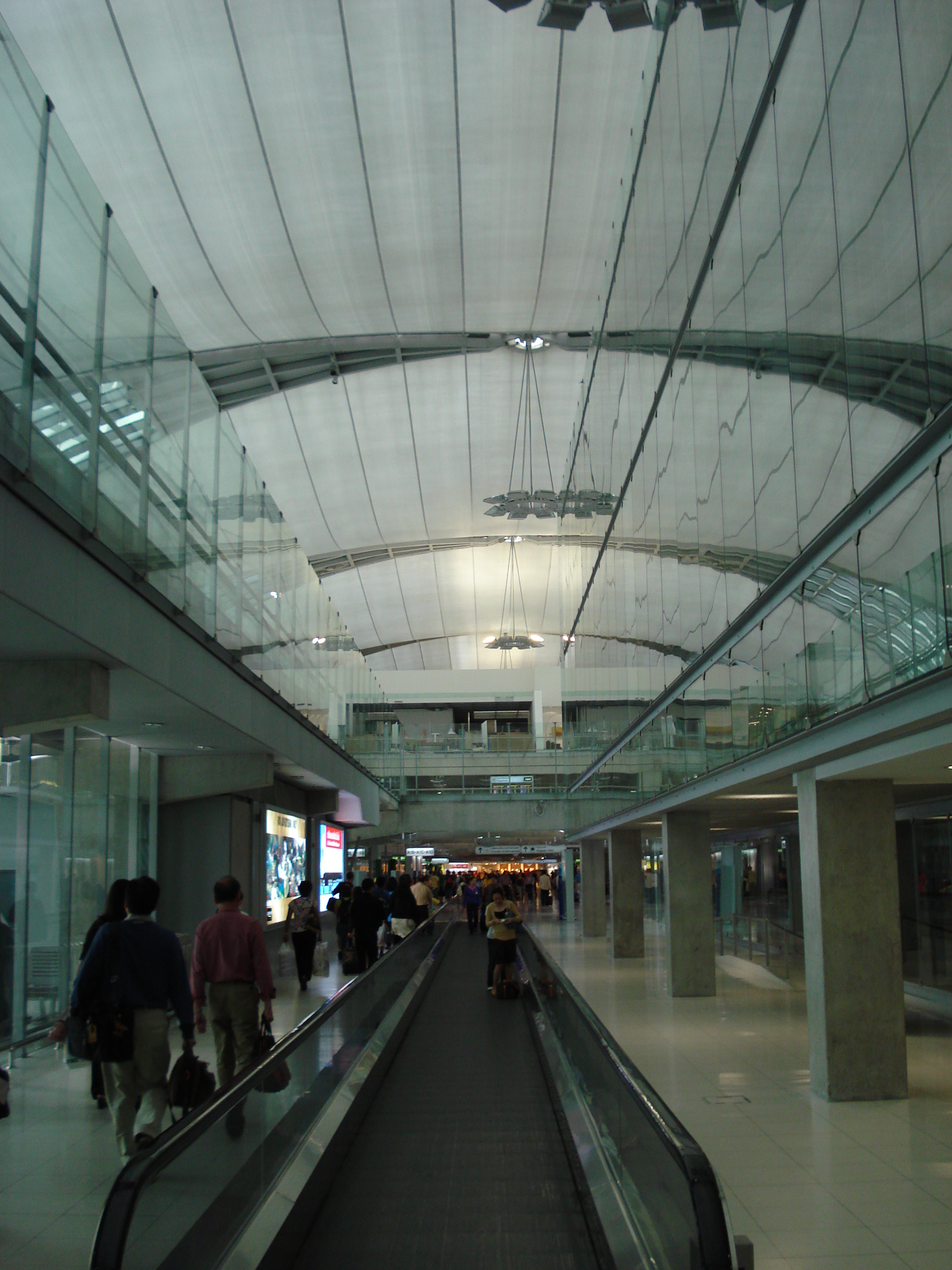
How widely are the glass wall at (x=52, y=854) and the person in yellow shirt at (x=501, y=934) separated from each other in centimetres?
533

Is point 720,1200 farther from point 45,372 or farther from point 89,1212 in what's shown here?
point 45,372

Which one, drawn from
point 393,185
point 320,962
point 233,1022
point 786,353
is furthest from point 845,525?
point 393,185

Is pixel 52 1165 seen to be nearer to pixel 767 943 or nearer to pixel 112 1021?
pixel 112 1021

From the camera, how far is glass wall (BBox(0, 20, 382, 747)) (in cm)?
586

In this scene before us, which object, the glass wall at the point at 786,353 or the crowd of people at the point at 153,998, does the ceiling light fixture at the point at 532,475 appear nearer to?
the glass wall at the point at 786,353

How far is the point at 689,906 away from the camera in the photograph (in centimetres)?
1870

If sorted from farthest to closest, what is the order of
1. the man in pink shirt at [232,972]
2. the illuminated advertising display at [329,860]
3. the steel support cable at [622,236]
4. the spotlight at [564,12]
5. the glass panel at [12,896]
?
the illuminated advertising display at [329,860] → the steel support cable at [622,236] → the spotlight at [564,12] → the glass panel at [12,896] → the man in pink shirt at [232,972]

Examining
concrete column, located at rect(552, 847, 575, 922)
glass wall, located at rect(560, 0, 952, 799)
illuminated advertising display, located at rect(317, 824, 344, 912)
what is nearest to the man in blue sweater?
glass wall, located at rect(560, 0, 952, 799)

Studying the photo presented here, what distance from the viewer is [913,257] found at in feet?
24.1

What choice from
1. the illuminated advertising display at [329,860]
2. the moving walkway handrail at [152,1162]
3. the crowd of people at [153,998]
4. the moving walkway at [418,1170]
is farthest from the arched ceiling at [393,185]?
the illuminated advertising display at [329,860]

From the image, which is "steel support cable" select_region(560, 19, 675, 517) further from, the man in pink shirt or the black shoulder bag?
the black shoulder bag

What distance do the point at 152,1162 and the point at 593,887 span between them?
34341 mm

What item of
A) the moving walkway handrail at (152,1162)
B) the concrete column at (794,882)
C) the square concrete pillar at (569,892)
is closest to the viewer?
the moving walkway handrail at (152,1162)

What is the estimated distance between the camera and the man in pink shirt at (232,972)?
276 inches
